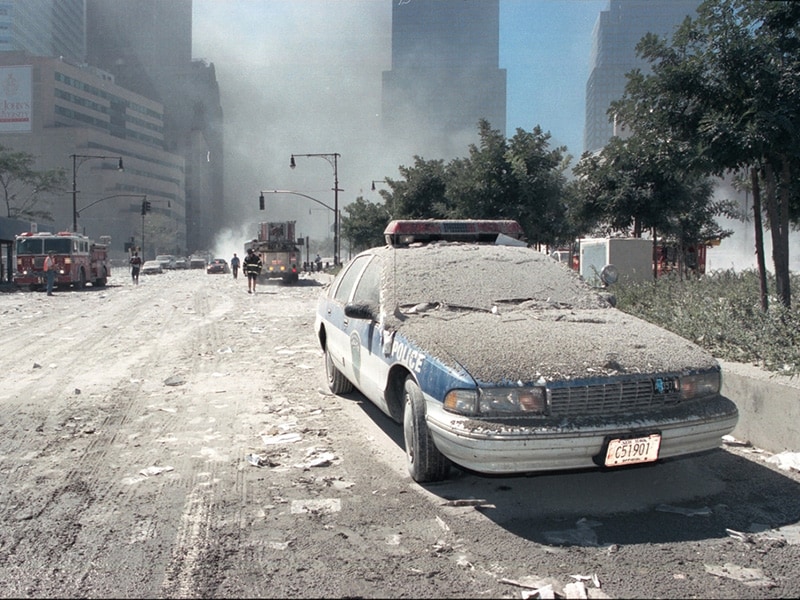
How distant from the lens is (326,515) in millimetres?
4117

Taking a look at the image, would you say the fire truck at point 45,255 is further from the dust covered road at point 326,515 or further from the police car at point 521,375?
the police car at point 521,375

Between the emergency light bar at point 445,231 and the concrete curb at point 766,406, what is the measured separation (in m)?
2.51

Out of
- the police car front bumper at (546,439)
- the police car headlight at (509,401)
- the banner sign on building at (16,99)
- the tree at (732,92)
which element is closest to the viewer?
the police car front bumper at (546,439)

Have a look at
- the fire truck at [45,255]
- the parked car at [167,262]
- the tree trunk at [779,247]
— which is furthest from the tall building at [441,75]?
the tree trunk at [779,247]

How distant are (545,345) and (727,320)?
3776 millimetres

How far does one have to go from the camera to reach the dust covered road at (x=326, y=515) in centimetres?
330

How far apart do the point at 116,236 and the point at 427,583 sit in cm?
11558

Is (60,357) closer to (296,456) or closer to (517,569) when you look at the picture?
(296,456)

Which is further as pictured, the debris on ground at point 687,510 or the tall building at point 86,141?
the tall building at point 86,141

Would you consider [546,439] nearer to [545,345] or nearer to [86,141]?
[545,345]

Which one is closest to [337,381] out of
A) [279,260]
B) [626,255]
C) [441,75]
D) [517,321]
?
[517,321]

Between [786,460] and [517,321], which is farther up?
[517,321]

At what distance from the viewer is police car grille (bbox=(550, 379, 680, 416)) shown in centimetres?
395

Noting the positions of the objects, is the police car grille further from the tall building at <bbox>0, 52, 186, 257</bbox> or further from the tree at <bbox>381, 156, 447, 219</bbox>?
the tall building at <bbox>0, 52, 186, 257</bbox>
